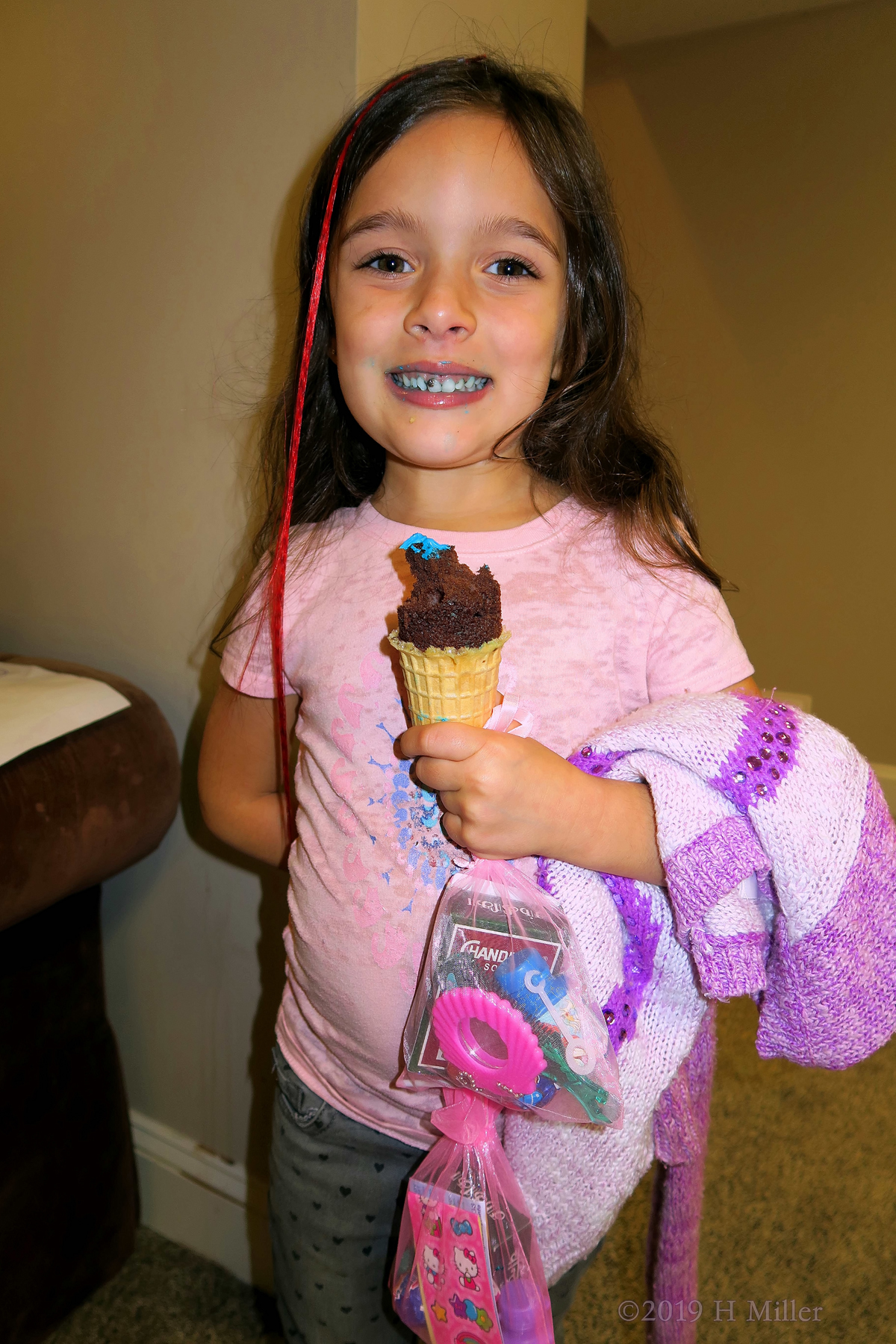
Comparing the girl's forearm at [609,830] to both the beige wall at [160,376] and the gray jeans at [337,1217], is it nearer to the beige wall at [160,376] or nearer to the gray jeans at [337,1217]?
the gray jeans at [337,1217]

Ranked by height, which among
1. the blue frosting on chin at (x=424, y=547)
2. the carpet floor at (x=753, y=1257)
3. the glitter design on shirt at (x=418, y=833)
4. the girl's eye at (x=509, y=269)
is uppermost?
the girl's eye at (x=509, y=269)

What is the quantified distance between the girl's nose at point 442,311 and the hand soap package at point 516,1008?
527 millimetres

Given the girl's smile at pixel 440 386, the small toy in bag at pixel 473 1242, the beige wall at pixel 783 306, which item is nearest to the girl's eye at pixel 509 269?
the girl's smile at pixel 440 386

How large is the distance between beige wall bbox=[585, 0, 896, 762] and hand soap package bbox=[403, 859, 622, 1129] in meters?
3.00

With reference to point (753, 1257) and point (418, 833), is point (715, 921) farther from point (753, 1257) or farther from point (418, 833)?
point (753, 1257)

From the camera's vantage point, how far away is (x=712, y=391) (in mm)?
3926

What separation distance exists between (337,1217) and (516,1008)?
0.50 meters

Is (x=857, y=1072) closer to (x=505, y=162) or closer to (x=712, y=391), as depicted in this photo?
(x=505, y=162)

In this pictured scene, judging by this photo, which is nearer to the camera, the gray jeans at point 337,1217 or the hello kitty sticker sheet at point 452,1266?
the hello kitty sticker sheet at point 452,1266

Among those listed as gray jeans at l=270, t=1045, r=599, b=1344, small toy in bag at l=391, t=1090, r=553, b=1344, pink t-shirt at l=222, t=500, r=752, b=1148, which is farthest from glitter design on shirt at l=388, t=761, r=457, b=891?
gray jeans at l=270, t=1045, r=599, b=1344

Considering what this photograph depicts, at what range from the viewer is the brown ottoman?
A: 50.0 inches

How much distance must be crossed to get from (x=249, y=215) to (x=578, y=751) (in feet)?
3.03

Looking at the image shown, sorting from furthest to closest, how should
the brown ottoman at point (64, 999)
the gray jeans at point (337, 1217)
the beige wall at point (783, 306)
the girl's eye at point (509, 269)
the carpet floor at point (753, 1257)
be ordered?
1. the beige wall at point (783, 306)
2. the carpet floor at point (753, 1257)
3. the brown ottoman at point (64, 999)
4. the gray jeans at point (337, 1217)
5. the girl's eye at point (509, 269)

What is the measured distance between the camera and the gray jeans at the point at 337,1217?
1.04 meters
